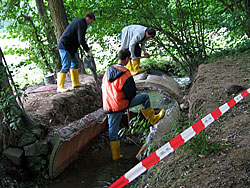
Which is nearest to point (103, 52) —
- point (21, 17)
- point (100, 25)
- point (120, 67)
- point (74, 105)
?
point (100, 25)

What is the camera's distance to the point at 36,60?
373 inches

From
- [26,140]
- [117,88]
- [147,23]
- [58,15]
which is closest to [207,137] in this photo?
[117,88]

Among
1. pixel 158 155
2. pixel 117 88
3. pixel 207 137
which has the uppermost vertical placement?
pixel 158 155

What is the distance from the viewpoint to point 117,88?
4.71 m

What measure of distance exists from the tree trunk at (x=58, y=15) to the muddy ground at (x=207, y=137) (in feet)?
8.23

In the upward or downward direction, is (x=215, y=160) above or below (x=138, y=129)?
above

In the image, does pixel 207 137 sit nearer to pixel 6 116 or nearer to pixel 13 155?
pixel 13 155

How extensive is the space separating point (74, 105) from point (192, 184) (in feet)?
15.3

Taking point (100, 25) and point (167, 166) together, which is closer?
point (167, 166)

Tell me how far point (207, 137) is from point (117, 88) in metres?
2.03

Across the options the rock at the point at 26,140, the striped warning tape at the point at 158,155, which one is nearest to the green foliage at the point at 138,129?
the striped warning tape at the point at 158,155

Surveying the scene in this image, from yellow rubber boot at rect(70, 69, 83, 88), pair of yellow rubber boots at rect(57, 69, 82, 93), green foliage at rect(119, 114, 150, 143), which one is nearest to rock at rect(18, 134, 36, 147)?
green foliage at rect(119, 114, 150, 143)

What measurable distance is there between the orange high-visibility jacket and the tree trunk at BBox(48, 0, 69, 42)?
423 centimetres

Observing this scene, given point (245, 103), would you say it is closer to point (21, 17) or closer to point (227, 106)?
point (227, 106)
